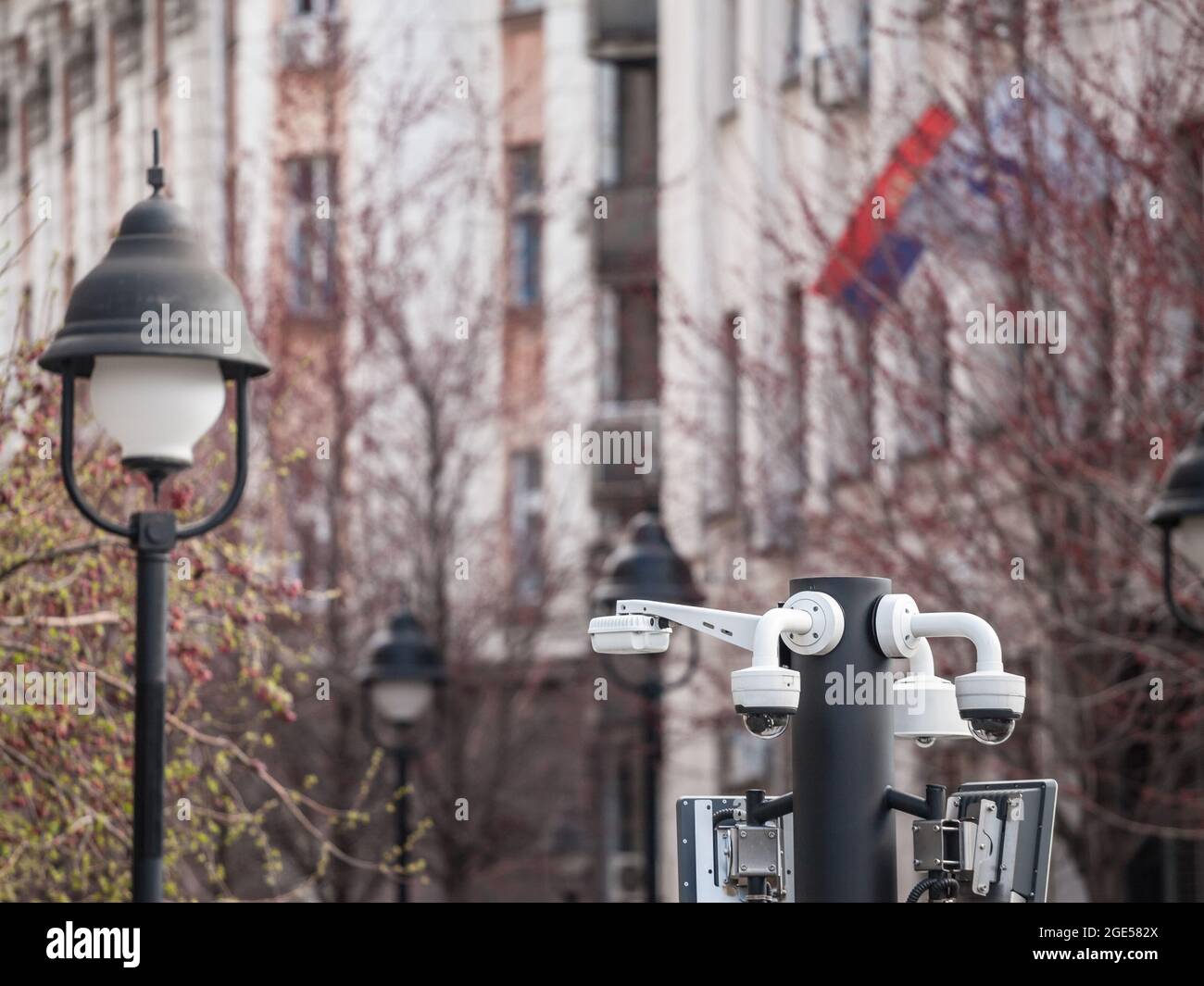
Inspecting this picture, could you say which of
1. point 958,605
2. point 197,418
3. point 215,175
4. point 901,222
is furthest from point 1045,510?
point 215,175

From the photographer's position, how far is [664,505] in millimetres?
28547

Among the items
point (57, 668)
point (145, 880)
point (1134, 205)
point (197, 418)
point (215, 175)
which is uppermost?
point (215, 175)

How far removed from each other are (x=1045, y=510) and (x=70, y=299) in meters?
9.41

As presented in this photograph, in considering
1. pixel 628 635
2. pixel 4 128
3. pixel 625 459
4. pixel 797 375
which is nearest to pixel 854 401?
pixel 797 375

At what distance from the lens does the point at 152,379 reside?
9.16 metres

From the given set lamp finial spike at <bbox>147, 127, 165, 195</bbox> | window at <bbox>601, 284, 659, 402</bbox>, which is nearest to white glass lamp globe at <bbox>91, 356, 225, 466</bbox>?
lamp finial spike at <bbox>147, 127, 165, 195</bbox>

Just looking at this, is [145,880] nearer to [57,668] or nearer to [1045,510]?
[57,668]

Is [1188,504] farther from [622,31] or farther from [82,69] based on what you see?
[82,69]

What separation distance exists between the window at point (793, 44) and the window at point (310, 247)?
4.65 m

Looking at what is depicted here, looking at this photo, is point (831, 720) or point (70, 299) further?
point (70, 299)

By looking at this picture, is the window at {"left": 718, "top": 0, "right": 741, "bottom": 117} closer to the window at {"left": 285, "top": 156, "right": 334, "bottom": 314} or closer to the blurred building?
the blurred building

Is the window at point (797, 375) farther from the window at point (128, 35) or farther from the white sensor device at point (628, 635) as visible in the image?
the window at point (128, 35)

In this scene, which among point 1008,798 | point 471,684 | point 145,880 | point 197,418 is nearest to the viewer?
point 1008,798

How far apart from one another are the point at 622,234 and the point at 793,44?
581cm
